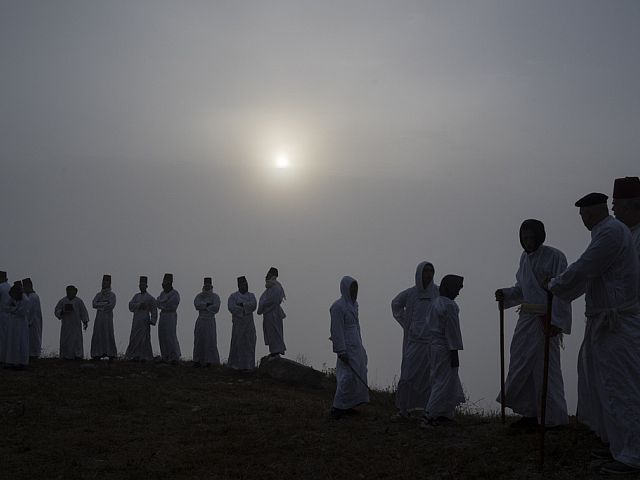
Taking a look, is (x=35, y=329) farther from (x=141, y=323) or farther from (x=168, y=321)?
(x=168, y=321)

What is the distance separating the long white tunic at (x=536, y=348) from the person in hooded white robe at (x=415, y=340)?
6.92ft

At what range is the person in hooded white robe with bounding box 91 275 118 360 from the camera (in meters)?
19.0

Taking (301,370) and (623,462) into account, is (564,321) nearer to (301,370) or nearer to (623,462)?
(623,462)

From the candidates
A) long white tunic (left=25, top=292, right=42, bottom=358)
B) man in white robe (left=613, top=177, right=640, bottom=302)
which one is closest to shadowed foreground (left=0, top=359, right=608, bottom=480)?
man in white robe (left=613, top=177, right=640, bottom=302)

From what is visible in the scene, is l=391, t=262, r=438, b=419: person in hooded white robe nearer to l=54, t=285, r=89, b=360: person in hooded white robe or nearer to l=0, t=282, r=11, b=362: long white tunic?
l=0, t=282, r=11, b=362: long white tunic

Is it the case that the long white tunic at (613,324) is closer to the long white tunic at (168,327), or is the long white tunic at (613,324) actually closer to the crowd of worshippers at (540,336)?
the crowd of worshippers at (540,336)

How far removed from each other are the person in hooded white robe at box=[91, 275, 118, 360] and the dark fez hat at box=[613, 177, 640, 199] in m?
15.6

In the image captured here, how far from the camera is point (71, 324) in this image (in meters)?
18.9

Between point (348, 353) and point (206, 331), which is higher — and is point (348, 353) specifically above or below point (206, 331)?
below

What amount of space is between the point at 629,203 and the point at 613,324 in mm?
1424

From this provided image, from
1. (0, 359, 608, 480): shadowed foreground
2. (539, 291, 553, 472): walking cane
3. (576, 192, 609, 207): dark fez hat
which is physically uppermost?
(576, 192, 609, 207): dark fez hat

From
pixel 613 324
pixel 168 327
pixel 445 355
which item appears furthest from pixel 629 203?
pixel 168 327

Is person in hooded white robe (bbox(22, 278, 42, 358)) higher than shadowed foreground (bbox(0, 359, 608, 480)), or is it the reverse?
person in hooded white robe (bbox(22, 278, 42, 358))

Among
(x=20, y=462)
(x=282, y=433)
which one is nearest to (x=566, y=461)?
(x=282, y=433)
